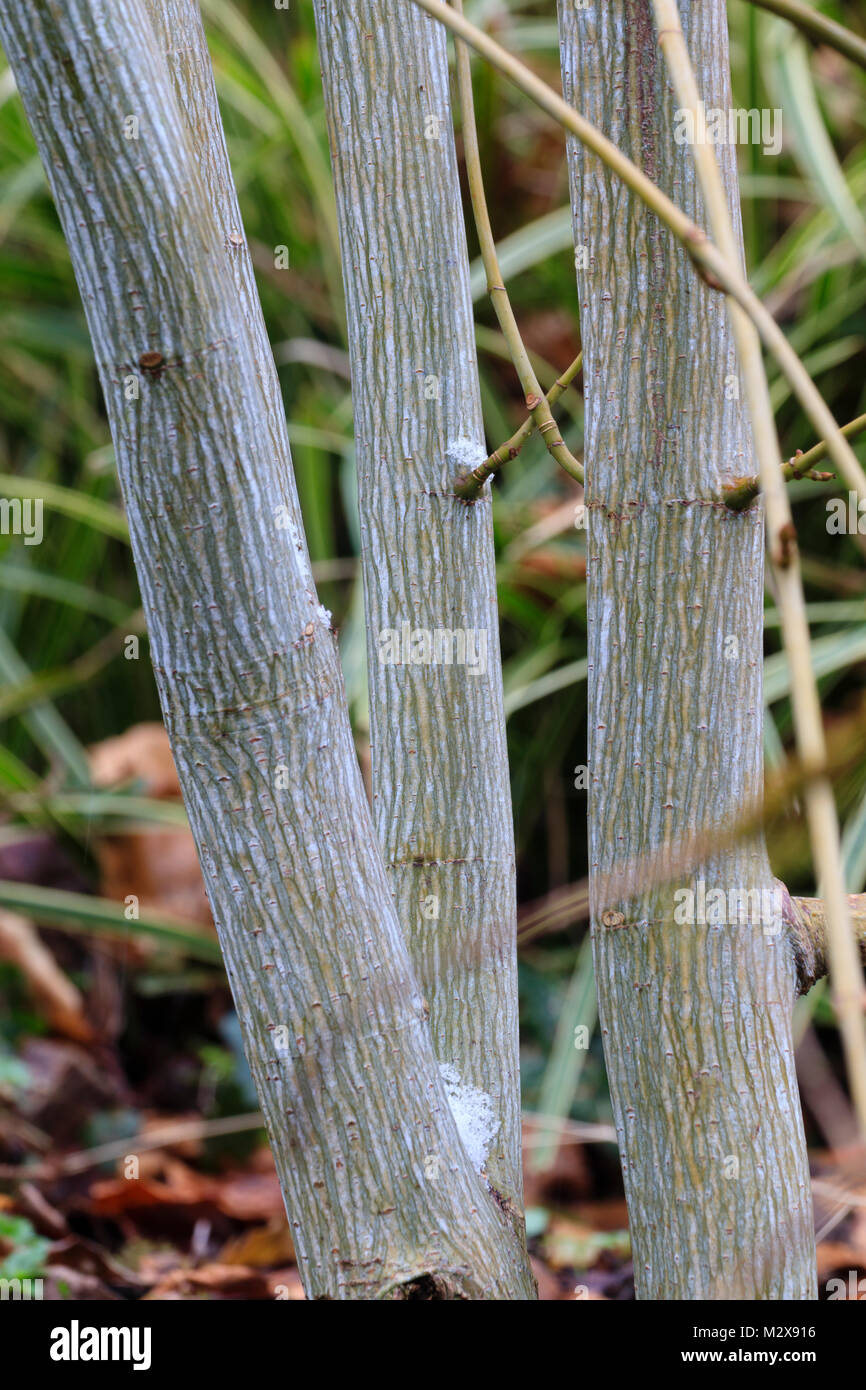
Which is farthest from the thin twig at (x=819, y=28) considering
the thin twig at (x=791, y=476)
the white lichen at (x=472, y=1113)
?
the white lichen at (x=472, y=1113)

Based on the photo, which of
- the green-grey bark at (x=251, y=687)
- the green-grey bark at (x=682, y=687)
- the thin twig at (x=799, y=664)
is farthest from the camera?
the green-grey bark at (x=682, y=687)

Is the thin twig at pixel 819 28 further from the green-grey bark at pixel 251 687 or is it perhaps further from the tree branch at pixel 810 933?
the tree branch at pixel 810 933

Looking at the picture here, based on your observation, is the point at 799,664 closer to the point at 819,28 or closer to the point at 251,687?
the point at 819,28

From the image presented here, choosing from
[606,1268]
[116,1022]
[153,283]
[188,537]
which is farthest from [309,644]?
[116,1022]

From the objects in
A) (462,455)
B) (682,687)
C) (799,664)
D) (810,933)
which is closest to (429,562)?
(462,455)

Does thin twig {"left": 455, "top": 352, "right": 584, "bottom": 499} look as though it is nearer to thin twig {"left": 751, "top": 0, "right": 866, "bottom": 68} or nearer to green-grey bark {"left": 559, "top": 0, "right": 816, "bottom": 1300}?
green-grey bark {"left": 559, "top": 0, "right": 816, "bottom": 1300}

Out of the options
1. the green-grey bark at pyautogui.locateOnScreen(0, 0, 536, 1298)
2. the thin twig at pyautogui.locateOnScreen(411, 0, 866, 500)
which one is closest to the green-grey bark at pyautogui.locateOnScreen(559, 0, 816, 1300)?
the green-grey bark at pyautogui.locateOnScreen(0, 0, 536, 1298)
